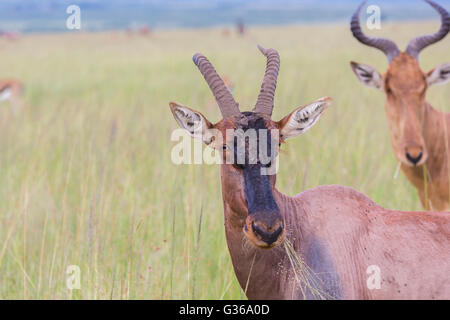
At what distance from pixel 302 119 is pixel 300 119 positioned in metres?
0.03

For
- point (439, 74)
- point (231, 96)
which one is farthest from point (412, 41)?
point (231, 96)

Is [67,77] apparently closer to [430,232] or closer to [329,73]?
[329,73]

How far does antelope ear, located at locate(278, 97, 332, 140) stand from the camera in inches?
155

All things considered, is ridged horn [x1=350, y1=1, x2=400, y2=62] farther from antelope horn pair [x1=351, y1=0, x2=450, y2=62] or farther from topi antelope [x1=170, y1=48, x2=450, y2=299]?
Answer: topi antelope [x1=170, y1=48, x2=450, y2=299]

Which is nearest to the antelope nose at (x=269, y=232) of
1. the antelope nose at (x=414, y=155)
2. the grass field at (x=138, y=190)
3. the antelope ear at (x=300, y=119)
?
the antelope ear at (x=300, y=119)

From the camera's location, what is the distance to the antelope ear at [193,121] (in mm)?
3943

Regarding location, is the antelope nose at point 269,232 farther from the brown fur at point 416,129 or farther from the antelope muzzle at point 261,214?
the brown fur at point 416,129

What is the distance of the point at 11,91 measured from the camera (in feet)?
52.6

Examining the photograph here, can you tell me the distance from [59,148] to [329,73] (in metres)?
9.42

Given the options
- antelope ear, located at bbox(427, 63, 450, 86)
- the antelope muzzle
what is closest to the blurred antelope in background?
antelope ear, located at bbox(427, 63, 450, 86)

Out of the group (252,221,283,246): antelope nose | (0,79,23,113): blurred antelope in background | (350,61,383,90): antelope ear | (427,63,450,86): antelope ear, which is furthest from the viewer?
(0,79,23,113): blurred antelope in background
